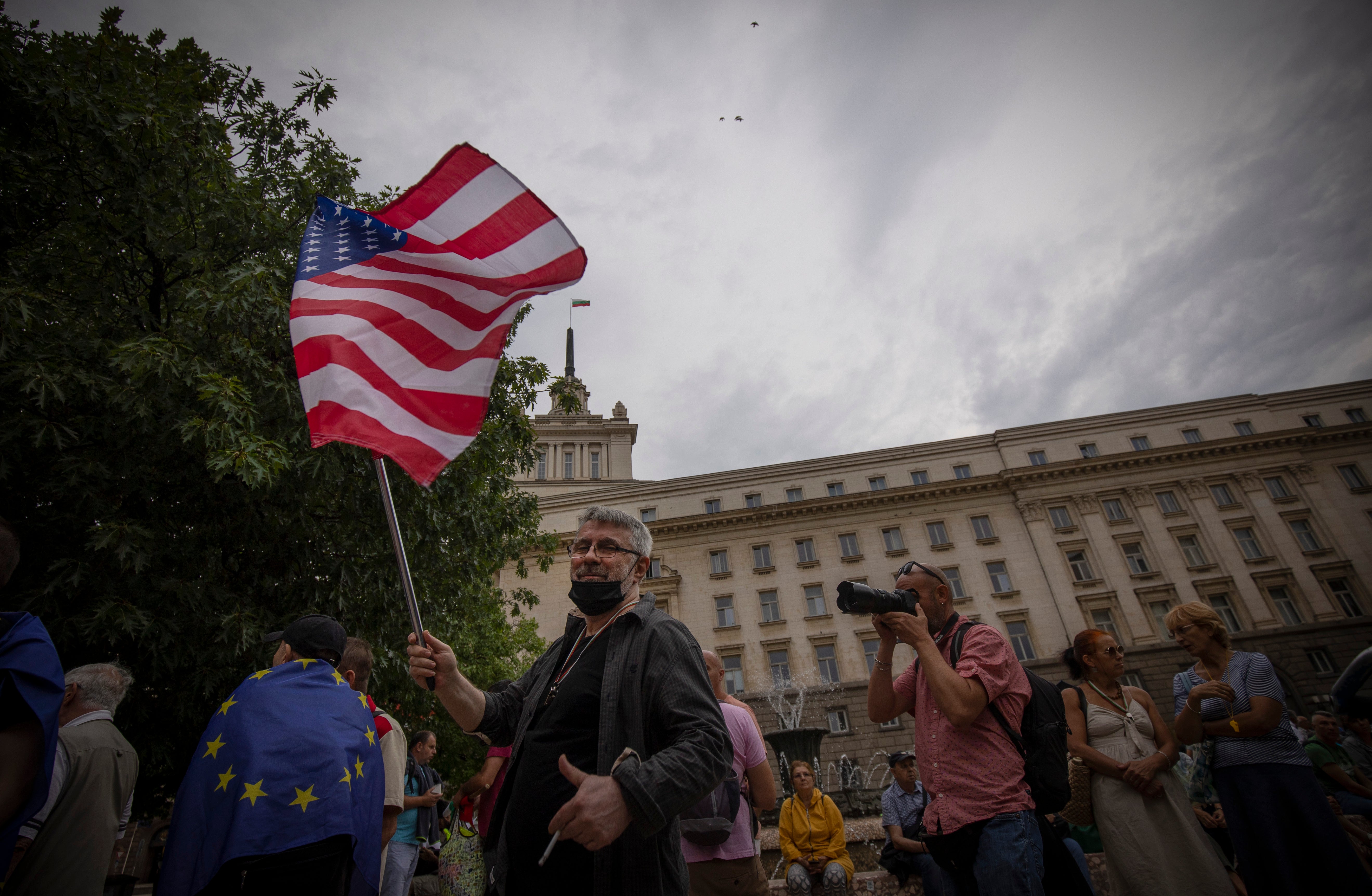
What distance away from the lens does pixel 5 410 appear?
19.9ft

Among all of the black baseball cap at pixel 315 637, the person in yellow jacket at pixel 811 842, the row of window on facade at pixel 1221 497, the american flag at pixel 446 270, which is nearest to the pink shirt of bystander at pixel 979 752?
the american flag at pixel 446 270

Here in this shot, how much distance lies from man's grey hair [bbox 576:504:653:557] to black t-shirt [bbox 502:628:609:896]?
1.80 feet

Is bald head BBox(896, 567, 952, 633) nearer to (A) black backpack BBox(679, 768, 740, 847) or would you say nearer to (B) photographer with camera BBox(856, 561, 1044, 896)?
(B) photographer with camera BBox(856, 561, 1044, 896)

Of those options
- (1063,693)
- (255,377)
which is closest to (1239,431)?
(1063,693)

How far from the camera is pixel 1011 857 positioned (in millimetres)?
2670

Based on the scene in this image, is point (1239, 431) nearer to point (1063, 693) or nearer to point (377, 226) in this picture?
Answer: point (1063, 693)

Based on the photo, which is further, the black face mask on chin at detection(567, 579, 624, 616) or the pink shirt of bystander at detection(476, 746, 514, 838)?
the pink shirt of bystander at detection(476, 746, 514, 838)

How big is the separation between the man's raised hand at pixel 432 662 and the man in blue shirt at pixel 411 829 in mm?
3865

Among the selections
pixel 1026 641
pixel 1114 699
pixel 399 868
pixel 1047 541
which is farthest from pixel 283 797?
pixel 1047 541

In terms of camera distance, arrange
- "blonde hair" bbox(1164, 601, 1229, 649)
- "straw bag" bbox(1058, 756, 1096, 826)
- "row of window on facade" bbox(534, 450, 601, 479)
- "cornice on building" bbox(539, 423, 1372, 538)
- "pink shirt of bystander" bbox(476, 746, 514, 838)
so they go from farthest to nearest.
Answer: "row of window on facade" bbox(534, 450, 601, 479)
"cornice on building" bbox(539, 423, 1372, 538)
"pink shirt of bystander" bbox(476, 746, 514, 838)
"straw bag" bbox(1058, 756, 1096, 826)
"blonde hair" bbox(1164, 601, 1229, 649)

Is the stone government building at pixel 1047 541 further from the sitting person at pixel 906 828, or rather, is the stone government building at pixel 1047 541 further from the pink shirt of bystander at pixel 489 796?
the pink shirt of bystander at pixel 489 796

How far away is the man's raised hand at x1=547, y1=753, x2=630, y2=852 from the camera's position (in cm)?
165

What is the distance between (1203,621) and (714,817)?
339 cm

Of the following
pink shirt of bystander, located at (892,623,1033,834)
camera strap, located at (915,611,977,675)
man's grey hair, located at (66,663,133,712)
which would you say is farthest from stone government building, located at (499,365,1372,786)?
man's grey hair, located at (66,663,133,712)
